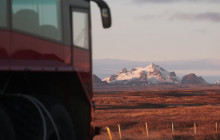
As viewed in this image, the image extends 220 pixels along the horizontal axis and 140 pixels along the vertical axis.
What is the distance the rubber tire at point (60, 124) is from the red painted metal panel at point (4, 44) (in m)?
0.81

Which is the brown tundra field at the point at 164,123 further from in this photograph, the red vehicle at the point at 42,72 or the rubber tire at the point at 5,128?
the rubber tire at the point at 5,128

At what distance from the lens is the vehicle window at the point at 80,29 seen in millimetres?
8352

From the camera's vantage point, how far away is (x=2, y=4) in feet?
19.2

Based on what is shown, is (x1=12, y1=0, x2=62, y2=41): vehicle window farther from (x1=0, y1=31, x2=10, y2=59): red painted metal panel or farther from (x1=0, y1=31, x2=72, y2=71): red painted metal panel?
(x1=0, y1=31, x2=10, y2=59): red painted metal panel

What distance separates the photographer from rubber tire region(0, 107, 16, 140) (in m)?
5.09

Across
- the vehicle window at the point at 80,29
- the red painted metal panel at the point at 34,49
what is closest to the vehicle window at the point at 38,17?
the red painted metal panel at the point at 34,49

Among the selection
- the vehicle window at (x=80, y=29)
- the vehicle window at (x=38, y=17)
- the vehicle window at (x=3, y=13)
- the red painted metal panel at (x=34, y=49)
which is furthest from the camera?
the vehicle window at (x=80, y=29)

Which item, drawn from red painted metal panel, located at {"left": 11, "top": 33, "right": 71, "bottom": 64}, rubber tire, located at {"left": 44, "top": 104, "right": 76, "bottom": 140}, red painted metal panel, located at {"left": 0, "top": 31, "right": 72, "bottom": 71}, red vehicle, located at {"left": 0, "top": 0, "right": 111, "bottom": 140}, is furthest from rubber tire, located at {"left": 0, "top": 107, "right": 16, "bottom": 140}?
red painted metal panel, located at {"left": 11, "top": 33, "right": 71, "bottom": 64}

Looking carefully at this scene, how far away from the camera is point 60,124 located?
21.2 ft

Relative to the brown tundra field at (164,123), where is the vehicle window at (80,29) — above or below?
above

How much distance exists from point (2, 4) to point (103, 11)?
315 cm

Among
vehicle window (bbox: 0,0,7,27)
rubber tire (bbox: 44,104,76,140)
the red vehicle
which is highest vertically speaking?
vehicle window (bbox: 0,0,7,27)

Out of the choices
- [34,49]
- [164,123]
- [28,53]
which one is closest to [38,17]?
[34,49]

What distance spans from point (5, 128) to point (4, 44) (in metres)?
1.06
